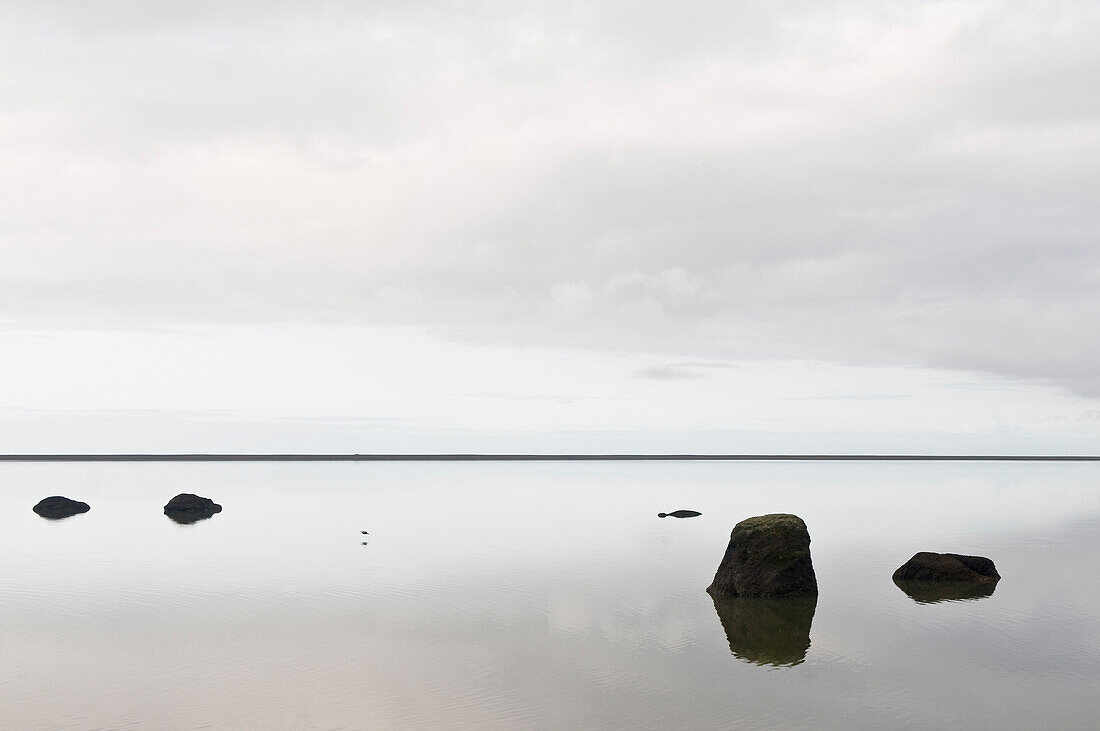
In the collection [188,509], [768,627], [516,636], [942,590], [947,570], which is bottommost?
[768,627]

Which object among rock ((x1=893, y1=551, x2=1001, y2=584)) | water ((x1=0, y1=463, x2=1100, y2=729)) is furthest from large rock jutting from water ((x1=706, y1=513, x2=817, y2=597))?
rock ((x1=893, y1=551, x2=1001, y2=584))

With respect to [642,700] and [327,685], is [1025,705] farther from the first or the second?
[327,685]

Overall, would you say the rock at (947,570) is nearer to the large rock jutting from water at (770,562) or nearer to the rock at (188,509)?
the large rock jutting from water at (770,562)

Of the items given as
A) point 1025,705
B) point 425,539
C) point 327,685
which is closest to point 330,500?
point 425,539

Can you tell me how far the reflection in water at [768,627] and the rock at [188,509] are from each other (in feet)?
174

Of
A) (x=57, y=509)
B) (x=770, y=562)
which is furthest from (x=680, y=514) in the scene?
(x=57, y=509)

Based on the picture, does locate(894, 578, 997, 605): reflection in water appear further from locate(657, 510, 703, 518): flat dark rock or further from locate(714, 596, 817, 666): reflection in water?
locate(657, 510, 703, 518): flat dark rock

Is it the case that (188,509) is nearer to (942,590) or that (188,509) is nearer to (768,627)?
(768,627)

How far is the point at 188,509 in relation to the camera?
72.6m

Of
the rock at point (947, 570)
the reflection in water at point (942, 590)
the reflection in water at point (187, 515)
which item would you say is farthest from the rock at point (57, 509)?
the reflection in water at point (942, 590)

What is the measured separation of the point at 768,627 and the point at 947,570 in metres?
14.0

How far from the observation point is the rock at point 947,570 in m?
37.3

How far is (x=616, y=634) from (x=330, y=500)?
75131 mm

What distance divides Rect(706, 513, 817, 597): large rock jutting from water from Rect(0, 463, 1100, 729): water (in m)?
1.15
